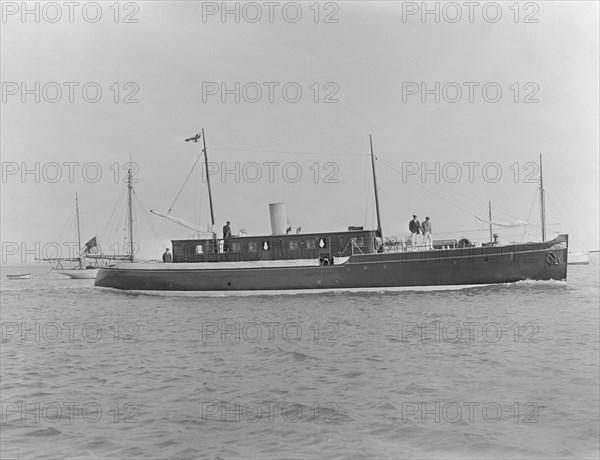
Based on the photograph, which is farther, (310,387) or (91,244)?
(91,244)

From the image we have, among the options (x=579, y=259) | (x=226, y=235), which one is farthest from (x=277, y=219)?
(x=579, y=259)

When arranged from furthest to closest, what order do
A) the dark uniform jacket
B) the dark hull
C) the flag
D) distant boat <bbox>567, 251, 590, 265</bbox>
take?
distant boat <bbox>567, 251, 590, 265</bbox> < the flag < the dark uniform jacket < the dark hull

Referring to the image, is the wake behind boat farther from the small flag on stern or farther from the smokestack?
the small flag on stern

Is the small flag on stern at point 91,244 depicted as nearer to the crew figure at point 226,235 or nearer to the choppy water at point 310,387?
the crew figure at point 226,235

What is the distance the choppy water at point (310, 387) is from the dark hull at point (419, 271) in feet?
Answer: 29.8

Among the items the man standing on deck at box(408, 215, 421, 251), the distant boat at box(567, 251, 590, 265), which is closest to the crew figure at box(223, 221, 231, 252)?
the man standing on deck at box(408, 215, 421, 251)

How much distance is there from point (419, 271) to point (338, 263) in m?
4.61

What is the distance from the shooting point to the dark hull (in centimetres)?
3055

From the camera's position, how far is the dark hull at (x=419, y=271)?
100 ft

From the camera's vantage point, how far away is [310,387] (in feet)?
35.2

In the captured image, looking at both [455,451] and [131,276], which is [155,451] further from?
[131,276]

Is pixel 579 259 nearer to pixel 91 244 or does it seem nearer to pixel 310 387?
pixel 91 244

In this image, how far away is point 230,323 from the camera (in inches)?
822

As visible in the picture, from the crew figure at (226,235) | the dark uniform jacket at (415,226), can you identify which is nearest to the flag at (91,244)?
the crew figure at (226,235)
